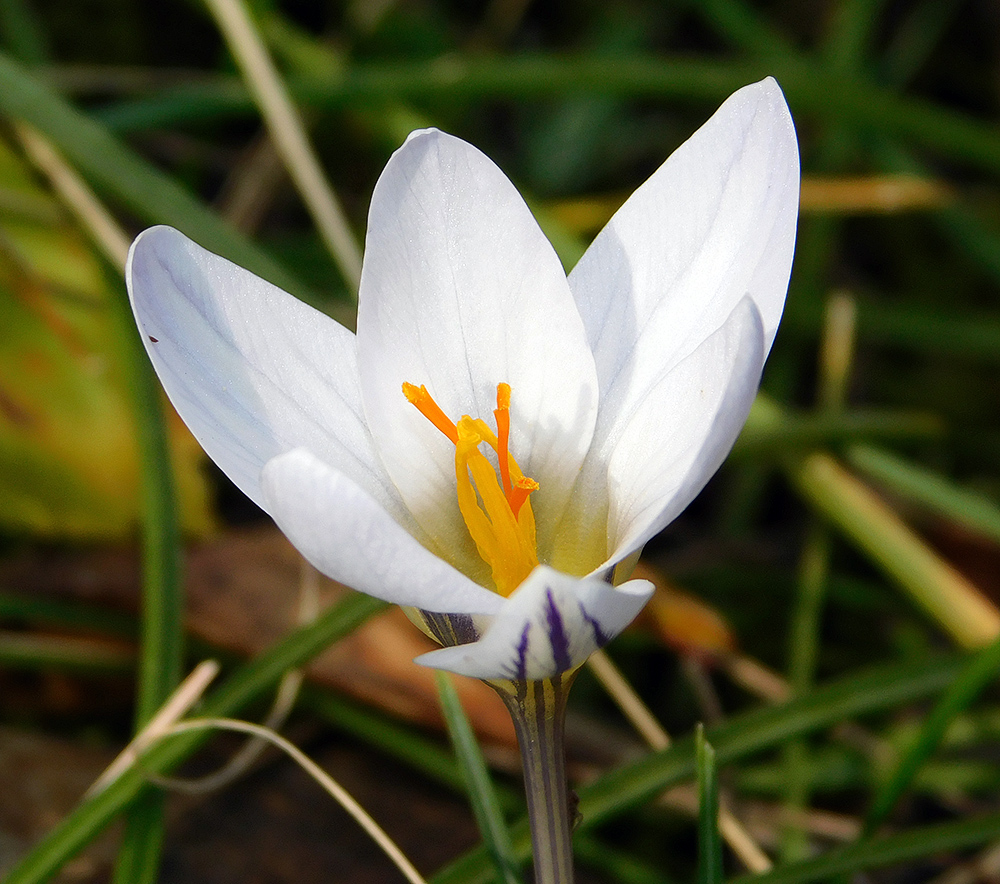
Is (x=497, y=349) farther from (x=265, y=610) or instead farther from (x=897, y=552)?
(x=897, y=552)

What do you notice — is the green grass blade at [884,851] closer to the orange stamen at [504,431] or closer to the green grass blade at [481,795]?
the green grass blade at [481,795]

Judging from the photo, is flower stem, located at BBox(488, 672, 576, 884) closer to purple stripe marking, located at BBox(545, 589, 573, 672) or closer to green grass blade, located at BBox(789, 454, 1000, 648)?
purple stripe marking, located at BBox(545, 589, 573, 672)

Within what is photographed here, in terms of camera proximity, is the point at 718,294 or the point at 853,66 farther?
the point at 853,66

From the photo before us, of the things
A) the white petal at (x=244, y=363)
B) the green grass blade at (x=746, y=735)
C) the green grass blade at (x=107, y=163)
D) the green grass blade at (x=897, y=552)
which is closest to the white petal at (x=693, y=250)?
the white petal at (x=244, y=363)

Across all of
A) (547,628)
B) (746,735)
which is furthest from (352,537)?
(746,735)

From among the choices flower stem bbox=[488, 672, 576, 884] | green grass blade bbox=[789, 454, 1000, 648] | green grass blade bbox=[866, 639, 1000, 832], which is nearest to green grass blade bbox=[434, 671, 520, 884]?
flower stem bbox=[488, 672, 576, 884]

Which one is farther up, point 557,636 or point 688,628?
point 688,628

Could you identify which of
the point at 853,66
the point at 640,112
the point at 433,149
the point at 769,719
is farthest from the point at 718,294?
the point at 640,112

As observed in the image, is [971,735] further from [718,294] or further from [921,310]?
[718,294]
